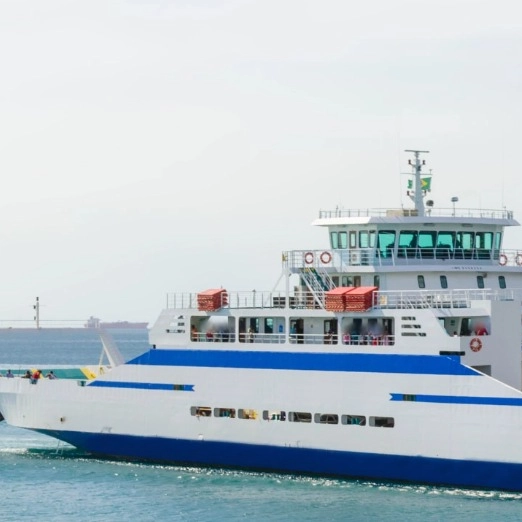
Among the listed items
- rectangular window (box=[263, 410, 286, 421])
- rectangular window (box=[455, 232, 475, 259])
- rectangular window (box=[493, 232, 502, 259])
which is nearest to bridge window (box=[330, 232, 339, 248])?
rectangular window (box=[455, 232, 475, 259])

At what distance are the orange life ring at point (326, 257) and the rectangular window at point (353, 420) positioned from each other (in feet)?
15.3

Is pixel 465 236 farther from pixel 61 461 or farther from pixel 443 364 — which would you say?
pixel 61 461

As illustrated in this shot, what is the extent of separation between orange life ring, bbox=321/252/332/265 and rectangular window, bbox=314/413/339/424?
174 inches

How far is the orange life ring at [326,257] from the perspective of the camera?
3544cm

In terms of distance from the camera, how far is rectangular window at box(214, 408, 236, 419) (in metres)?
34.3

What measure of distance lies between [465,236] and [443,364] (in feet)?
17.9

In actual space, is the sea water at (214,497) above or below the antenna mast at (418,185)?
below

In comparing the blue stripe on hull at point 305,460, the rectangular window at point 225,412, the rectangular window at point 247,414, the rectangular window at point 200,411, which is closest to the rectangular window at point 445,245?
the blue stripe on hull at point 305,460

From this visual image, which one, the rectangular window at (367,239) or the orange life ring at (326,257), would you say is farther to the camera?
the orange life ring at (326,257)

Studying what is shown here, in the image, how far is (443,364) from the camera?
102ft

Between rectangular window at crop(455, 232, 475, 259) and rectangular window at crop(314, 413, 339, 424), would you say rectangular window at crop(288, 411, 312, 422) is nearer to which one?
rectangular window at crop(314, 413, 339, 424)

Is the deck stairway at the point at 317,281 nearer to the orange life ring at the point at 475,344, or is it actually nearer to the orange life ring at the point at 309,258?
the orange life ring at the point at 309,258

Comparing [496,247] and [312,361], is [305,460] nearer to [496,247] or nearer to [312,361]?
[312,361]

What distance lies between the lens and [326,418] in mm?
32969
